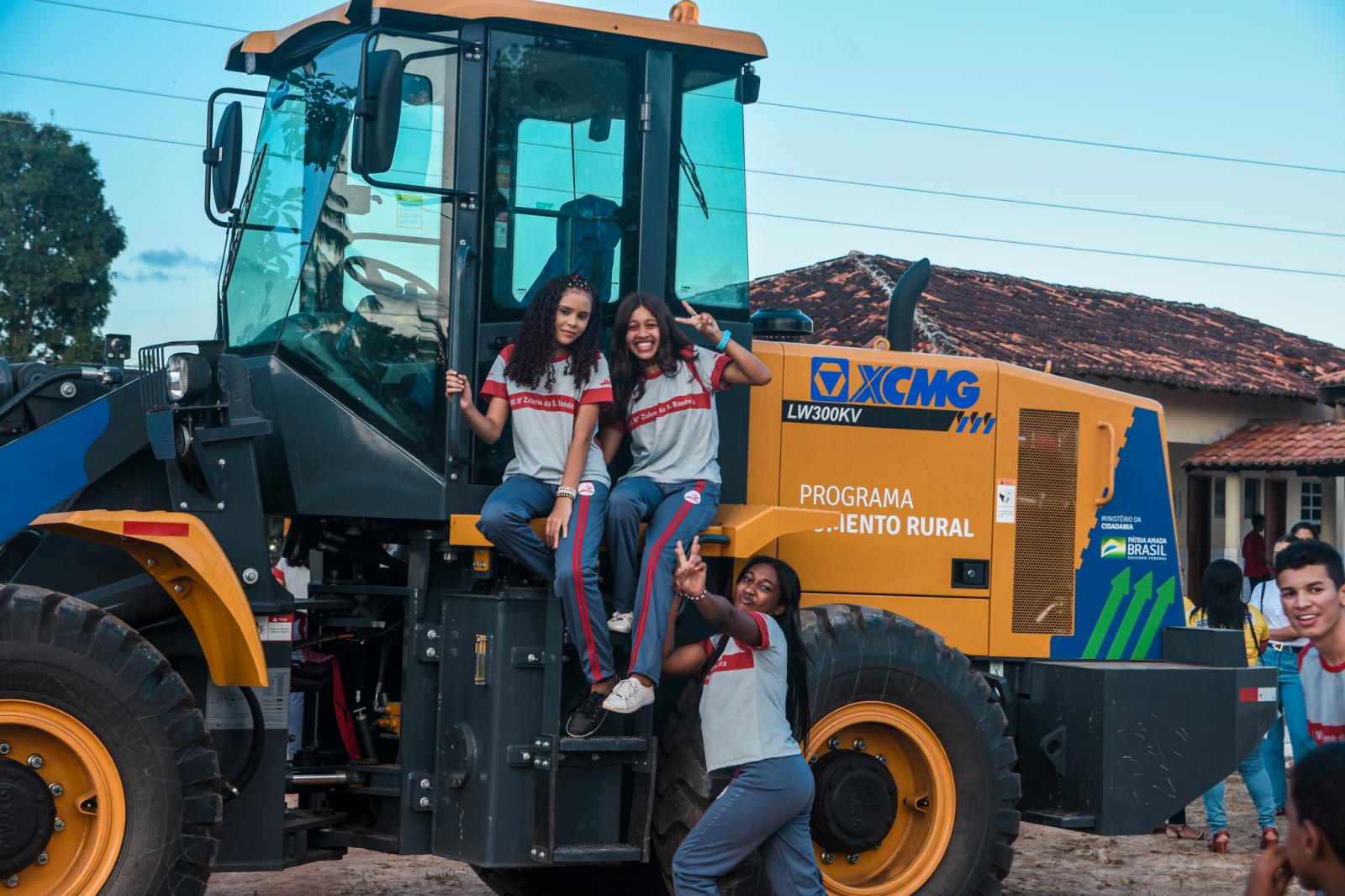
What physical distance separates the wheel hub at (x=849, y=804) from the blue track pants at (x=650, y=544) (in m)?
1.06

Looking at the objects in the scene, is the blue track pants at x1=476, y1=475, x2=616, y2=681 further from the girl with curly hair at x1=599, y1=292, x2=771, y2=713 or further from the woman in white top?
the woman in white top

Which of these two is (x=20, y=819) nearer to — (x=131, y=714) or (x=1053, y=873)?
(x=131, y=714)

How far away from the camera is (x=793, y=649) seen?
605 centimetres

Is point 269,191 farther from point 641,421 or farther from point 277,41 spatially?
point 641,421

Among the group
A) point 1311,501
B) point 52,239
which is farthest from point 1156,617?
point 52,239

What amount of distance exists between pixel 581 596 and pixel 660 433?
79 centimetres

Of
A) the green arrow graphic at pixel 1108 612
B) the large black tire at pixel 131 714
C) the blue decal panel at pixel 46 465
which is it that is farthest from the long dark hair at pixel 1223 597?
the blue decal panel at pixel 46 465

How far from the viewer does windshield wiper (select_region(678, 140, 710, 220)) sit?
6641 mm

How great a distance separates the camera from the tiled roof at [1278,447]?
22281 millimetres

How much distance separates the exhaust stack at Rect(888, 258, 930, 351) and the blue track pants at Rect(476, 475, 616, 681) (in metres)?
2.21

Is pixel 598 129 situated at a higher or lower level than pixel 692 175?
higher

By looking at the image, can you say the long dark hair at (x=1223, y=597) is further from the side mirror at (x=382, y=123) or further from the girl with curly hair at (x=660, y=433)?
the side mirror at (x=382, y=123)

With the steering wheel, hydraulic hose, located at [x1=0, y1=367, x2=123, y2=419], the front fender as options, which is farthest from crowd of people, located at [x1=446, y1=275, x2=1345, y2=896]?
hydraulic hose, located at [x1=0, y1=367, x2=123, y2=419]

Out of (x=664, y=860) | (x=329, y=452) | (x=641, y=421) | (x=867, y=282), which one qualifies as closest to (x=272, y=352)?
(x=329, y=452)
